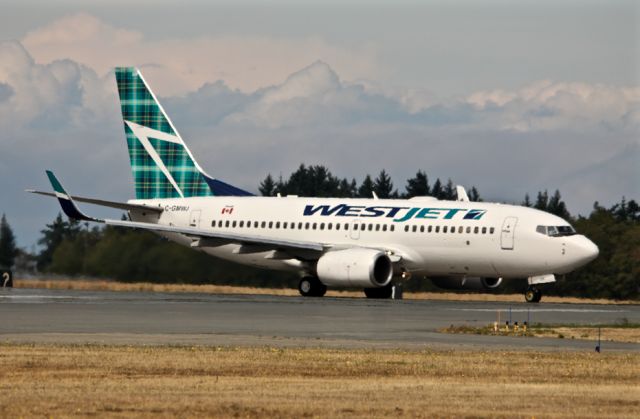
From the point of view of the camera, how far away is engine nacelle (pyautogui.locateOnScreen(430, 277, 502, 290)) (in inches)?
2243

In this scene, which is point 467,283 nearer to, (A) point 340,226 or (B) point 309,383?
(A) point 340,226

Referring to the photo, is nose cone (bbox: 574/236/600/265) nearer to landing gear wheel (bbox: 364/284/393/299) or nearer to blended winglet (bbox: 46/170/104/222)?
landing gear wheel (bbox: 364/284/393/299)

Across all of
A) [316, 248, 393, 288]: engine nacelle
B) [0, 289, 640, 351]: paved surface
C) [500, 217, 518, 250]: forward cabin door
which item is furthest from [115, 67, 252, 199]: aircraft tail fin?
[500, 217, 518, 250]: forward cabin door

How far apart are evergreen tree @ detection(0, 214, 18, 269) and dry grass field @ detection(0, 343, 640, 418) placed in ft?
133

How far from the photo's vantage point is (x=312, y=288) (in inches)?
2224

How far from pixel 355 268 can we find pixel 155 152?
15262 mm

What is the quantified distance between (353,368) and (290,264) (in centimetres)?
3555

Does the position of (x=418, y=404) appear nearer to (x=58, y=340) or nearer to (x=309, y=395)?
(x=309, y=395)

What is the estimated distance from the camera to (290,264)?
5775 cm

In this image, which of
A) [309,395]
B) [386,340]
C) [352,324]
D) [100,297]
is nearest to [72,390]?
[309,395]

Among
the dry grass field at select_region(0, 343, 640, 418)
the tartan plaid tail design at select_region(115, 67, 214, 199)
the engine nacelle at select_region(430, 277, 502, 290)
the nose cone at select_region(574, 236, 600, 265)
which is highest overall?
the tartan plaid tail design at select_region(115, 67, 214, 199)

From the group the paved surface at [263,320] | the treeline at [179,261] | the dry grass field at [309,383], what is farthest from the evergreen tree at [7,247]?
the dry grass field at [309,383]

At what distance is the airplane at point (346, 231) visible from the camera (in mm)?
53031

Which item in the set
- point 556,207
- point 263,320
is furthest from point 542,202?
point 263,320
